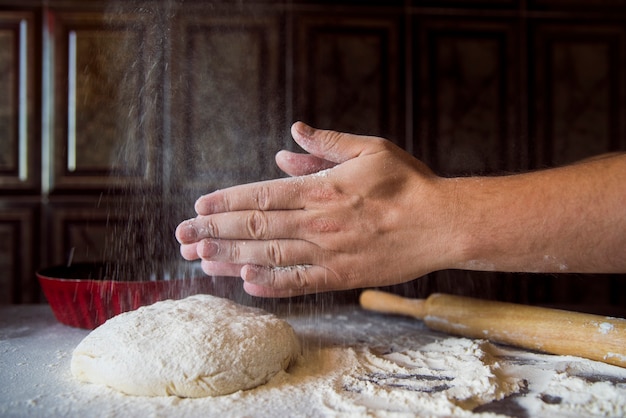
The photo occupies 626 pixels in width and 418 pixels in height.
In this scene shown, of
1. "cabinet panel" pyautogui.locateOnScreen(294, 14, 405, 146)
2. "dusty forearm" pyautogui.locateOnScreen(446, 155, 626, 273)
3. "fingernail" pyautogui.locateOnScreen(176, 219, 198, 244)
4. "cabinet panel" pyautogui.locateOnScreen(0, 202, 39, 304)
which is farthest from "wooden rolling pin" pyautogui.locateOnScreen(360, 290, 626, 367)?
"cabinet panel" pyautogui.locateOnScreen(0, 202, 39, 304)

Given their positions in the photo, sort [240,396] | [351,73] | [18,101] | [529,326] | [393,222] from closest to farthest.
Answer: [240,396], [393,222], [529,326], [18,101], [351,73]

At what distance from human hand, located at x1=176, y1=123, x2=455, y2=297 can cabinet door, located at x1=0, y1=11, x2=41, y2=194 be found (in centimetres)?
160

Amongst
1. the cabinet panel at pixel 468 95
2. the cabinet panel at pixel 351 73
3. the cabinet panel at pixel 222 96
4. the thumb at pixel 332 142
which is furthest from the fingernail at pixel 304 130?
the cabinet panel at pixel 468 95

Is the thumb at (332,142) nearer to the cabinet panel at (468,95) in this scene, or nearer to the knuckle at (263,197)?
the knuckle at (263,197)

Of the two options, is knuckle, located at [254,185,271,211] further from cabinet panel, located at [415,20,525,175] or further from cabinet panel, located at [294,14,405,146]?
cabinet panel, located at [415,20,525,175]

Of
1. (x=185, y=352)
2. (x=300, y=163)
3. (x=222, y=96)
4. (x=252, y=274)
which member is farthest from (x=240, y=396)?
(x=222, y=96)

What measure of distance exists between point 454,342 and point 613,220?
41 centimetres

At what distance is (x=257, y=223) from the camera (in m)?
1.04

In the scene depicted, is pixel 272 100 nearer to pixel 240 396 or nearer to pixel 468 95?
pixel 468 95

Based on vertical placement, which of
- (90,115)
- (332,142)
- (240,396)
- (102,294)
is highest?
(90,115)

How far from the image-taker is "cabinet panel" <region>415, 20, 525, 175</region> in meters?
2.43

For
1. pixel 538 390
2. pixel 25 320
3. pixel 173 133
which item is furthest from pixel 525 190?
pixel 173 133

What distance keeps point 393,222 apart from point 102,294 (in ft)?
2.19

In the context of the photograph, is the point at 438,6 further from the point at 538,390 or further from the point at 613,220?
the point at 538,390
